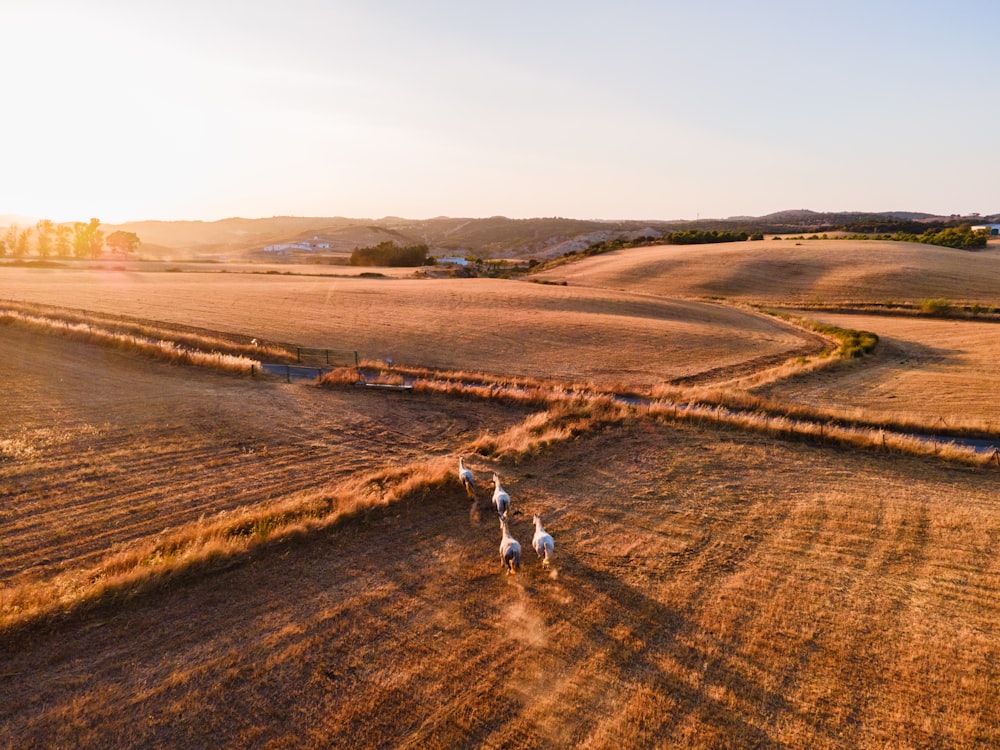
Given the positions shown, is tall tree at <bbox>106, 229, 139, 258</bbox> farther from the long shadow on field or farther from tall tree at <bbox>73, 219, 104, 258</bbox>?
the long shadow on field

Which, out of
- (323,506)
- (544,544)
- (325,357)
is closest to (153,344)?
(325,357)

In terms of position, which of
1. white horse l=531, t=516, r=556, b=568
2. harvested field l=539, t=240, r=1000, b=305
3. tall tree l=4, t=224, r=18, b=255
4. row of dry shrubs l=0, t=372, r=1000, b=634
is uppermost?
tall tree l=4, t=224, r=18, b=255

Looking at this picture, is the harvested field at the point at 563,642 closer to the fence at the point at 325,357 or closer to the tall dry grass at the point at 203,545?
the tall dry grass at the point at 203,545

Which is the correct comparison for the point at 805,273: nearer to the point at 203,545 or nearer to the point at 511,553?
the point at 511,553

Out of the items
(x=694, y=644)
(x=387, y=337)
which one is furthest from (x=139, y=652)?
(x=387, y=337)

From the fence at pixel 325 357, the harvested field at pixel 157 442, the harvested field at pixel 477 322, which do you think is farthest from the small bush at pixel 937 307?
the fence at pixel 325 357

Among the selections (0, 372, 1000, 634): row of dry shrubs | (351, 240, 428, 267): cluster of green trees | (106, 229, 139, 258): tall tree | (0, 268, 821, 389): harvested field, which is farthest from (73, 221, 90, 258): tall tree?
(0, 372, 1000, 634): row of dry shrubs
